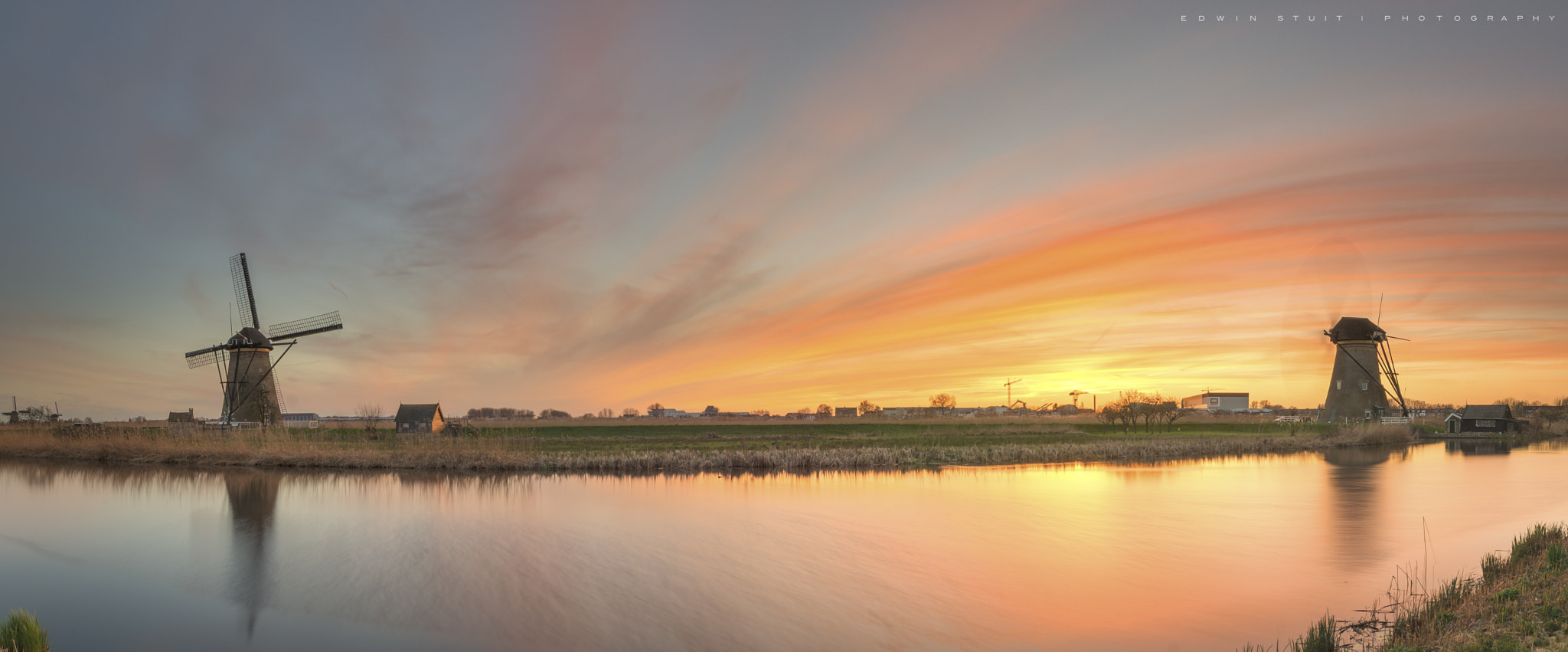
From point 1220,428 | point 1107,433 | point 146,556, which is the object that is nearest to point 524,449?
point 146,556

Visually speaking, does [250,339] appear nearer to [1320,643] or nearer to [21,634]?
[21,634]

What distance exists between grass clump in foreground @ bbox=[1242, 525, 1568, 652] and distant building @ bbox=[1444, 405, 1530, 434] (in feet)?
228

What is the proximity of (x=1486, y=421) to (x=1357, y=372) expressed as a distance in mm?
13873

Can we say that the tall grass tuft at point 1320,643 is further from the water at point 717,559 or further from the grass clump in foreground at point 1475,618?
the water at point 717,559

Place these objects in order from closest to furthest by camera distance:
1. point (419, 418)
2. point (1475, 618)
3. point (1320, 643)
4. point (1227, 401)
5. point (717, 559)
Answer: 1. point (1320, 643)
2. point (1475, 618)
3. point (717, 559)
4. point (419, 418)
5. point (1227, 401)

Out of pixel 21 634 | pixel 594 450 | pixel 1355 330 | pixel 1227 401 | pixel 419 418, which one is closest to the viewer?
pixel 21 634

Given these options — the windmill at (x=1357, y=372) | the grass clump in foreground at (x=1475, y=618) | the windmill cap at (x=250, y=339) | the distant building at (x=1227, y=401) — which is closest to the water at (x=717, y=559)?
the grass clump in foreground at (x=1475, y=618)

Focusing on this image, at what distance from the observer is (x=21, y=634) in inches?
283

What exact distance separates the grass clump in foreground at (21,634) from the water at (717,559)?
1915 millimetres

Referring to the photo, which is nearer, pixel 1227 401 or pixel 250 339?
pixel 250 339

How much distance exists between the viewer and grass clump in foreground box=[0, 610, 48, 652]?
707 centimetres

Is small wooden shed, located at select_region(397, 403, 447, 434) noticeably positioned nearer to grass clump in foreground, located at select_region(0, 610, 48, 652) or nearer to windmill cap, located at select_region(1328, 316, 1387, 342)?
grass clump in foreground, located at select_region(0, 610, 48, 652)

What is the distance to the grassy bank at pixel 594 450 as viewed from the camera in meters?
28.9

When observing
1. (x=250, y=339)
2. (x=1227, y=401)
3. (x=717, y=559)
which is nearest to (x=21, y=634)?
(x=717, y=559)
